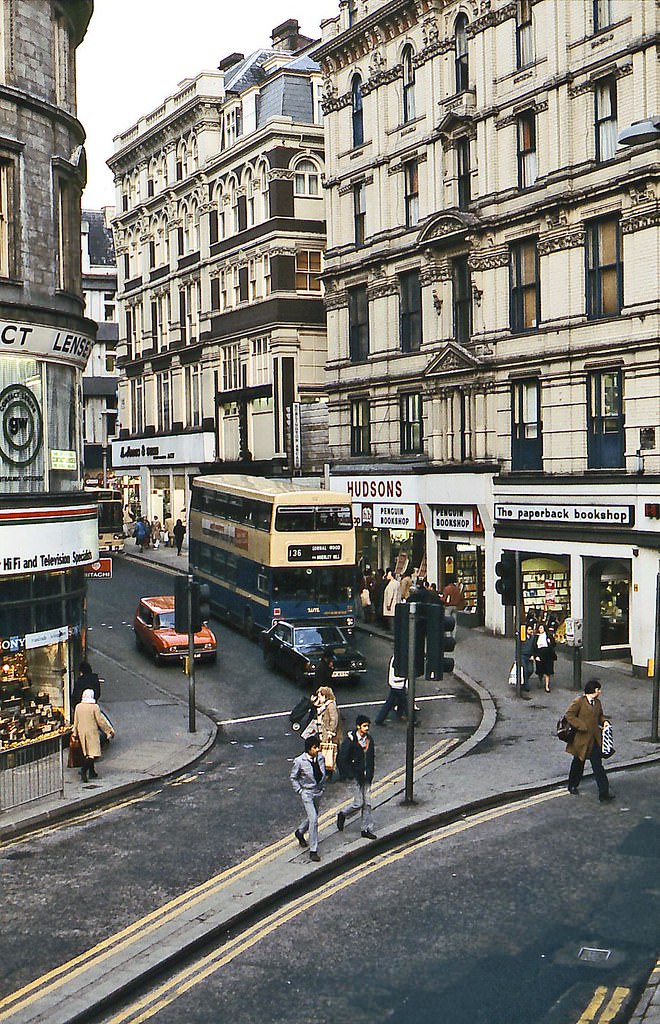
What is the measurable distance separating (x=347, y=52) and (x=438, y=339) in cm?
1273

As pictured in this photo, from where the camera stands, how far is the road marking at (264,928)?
11.6 meters

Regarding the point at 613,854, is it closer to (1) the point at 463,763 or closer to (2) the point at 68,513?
(1) the point at 463,763

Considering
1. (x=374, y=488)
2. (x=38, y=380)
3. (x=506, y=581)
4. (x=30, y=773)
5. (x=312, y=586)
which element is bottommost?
(x=30, y=773)

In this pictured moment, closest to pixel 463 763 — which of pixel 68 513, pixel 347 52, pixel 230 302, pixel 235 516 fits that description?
pixel 68 513

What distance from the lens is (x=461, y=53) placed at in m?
38.8

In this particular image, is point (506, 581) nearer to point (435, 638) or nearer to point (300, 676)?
point (300, 676)

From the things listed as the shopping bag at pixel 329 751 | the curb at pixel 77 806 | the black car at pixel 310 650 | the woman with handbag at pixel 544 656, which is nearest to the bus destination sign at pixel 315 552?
the black car at pixel 310 650

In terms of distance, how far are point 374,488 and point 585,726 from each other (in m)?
24.8

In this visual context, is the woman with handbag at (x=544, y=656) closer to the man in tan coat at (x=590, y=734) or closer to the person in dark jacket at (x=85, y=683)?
the man in tan coat at (x=590, y=734)

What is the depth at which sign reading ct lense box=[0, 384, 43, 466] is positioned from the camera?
74.9 feet

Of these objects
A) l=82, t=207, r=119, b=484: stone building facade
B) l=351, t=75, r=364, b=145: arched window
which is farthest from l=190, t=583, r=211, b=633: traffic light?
l=82, t=207, r=119, b=484: stone building facade

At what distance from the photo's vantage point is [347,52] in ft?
147

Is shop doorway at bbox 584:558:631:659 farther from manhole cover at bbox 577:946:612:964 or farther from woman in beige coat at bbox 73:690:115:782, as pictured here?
manhole cover at bbox 577:946:612:964

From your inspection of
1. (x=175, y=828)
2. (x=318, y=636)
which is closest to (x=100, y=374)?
(x=318, y=636)
